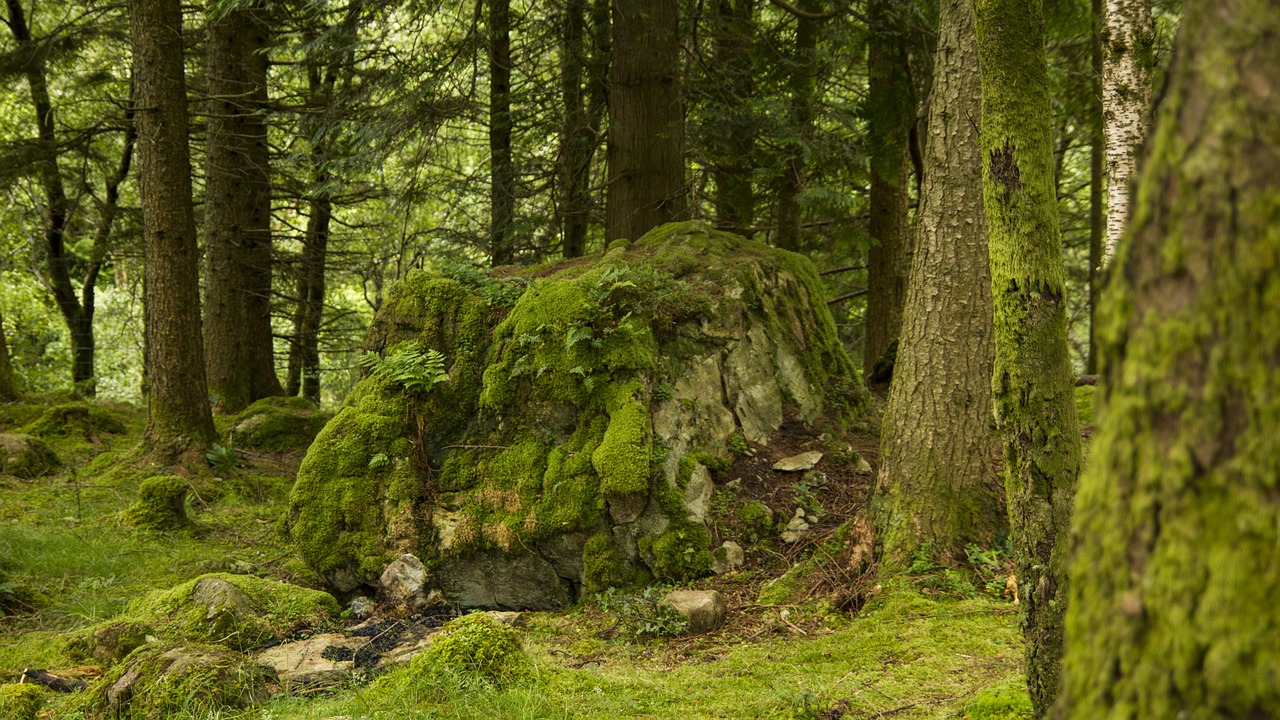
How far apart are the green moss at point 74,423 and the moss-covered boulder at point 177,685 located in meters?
8.73

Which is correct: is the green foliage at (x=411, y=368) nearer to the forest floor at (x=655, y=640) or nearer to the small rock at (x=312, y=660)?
the forest floor at (x=655, y=640)

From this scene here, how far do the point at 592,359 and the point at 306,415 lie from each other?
7.80 metres

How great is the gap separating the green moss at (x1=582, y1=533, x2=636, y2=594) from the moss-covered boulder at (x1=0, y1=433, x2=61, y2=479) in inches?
Answer: 305

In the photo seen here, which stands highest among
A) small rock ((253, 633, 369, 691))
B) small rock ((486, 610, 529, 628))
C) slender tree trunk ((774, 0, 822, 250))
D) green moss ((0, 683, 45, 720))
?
slender tree trunk ((774, 0, 822, 250))

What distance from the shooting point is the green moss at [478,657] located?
3.77m

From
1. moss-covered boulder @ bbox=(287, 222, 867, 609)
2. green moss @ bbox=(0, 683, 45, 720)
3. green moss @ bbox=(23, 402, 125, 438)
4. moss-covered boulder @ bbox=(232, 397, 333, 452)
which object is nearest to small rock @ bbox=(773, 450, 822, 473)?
moss-covered boulder @ bbox=(287, 222, 867, 609)

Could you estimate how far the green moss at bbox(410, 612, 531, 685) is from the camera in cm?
377

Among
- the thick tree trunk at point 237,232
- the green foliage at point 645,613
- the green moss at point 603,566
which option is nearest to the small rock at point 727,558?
the green foliage at point 645,613

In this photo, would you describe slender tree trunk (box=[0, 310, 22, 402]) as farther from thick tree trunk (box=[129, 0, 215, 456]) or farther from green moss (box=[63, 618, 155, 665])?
green moss (box=[63, 618, 155, 665])

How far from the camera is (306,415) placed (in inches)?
491

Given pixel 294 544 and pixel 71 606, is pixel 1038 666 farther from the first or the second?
pixel 71 606

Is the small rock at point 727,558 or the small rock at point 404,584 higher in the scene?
the small rock at point 727,558

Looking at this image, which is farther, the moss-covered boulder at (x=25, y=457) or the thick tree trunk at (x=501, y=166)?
the thick tree trunk at (x=501, y=166)

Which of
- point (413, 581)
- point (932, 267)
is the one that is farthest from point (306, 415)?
point (932, 267)
